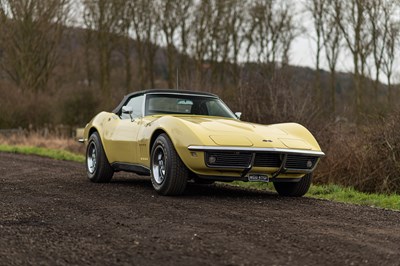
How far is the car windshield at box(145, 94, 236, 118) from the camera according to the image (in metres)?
8.72

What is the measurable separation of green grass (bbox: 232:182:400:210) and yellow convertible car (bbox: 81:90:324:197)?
0.86 metres

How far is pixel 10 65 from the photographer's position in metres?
35.3

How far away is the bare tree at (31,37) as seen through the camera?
33281 millimetres

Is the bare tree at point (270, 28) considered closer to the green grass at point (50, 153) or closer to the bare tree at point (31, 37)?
the bare tree at point (31, 37)

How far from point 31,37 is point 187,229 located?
31.6m

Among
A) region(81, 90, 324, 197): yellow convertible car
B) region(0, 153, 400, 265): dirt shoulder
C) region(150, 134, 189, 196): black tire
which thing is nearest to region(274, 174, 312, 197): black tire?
region(81, 90, 324, 197): yellow convertible car

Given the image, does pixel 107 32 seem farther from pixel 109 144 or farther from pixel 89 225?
pixel 89 225

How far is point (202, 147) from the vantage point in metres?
6.93

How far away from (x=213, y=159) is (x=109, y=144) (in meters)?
2.66

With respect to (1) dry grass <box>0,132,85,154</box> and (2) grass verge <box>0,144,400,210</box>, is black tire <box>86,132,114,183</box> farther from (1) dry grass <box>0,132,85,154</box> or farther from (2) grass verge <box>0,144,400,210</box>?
(1) dry grass <box>0,132,85,154</box>

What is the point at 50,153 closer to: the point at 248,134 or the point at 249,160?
the point at 248,134

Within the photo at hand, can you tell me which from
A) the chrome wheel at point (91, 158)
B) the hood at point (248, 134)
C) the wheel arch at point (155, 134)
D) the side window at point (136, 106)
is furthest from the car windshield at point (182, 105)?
the chrome wheel at point (91, 158)

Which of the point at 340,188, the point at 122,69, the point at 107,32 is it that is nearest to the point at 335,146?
the point at 340,188

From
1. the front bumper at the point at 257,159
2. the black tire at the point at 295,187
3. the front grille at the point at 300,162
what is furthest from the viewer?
the black tire at the point at 295,187
